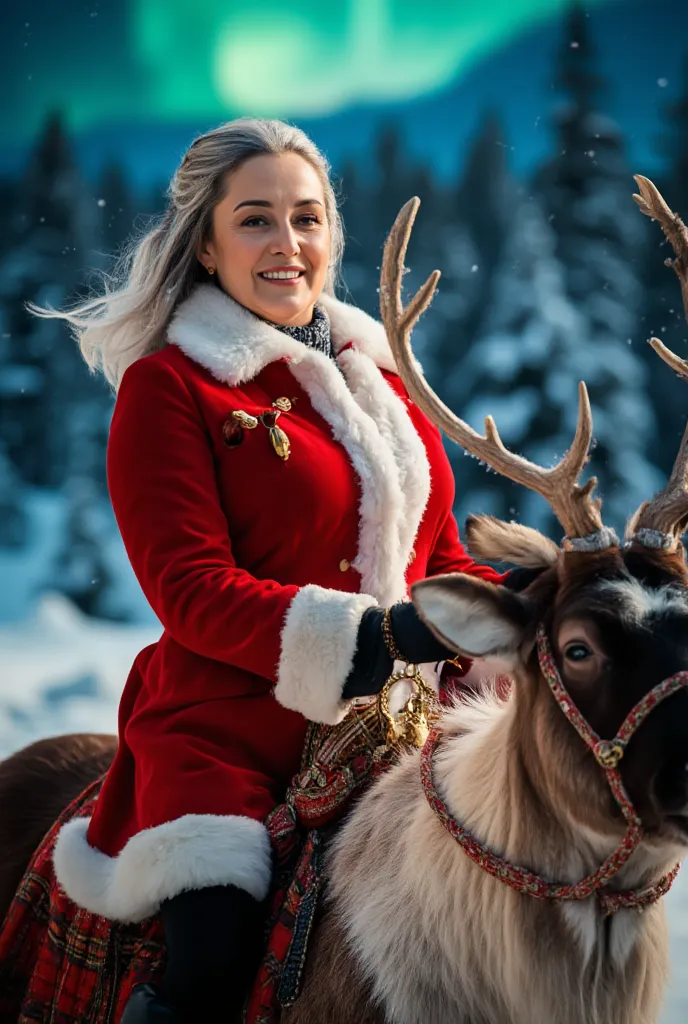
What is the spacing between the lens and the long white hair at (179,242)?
2510 mm

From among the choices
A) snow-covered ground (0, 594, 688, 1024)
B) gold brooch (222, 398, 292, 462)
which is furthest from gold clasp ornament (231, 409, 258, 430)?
snow-covered ground (0, 594, 688, 1024)

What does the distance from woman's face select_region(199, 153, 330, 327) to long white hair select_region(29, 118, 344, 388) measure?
0.03 m

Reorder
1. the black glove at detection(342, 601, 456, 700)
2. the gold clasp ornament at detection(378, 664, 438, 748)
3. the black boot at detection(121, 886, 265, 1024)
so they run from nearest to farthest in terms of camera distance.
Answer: the black glove at detection(342, 601, 456, 700)
the black boot at detection(121, 886, 265, 1024)
the gold clasp ornament at detection(378, 664, 438, 748)

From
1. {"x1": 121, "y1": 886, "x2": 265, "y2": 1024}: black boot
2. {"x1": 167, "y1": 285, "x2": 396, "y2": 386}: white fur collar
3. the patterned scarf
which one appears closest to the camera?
{"x1": 121, "y1": 886, "x2": 265, "y2": 1024}: black boot

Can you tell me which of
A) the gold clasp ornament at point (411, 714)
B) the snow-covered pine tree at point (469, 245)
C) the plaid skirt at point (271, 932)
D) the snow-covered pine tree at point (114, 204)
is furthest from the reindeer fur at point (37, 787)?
the snow-covered pine tree at point (114, 204)

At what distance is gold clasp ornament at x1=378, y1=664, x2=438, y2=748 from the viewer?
227cm

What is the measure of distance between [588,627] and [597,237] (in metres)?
12.8

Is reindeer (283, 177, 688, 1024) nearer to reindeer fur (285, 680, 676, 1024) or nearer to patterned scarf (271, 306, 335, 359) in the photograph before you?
reindeer fur (285, 680, 676, 1024)

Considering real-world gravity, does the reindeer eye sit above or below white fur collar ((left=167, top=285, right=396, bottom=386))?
below

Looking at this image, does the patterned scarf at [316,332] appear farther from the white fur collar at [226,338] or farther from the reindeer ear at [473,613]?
the reindeer ear at [473,613]

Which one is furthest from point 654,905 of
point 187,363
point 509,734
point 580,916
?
point 187,363

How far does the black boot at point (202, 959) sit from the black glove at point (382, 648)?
0.47 m

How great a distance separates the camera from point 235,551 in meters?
2.33

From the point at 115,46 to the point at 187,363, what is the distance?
2329 centimetres
